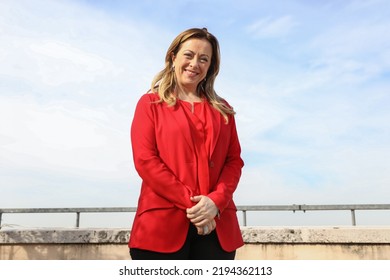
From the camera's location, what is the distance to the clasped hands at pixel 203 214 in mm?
2020

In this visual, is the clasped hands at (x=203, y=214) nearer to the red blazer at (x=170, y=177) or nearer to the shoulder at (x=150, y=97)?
the red blazer at (x=170, y=177)

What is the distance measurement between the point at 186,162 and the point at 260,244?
7.70ft

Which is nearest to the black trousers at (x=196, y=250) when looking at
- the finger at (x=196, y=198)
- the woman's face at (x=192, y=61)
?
the finger at (x=196, y=198)

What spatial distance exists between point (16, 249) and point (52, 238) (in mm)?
457

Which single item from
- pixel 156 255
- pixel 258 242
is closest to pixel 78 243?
pixel 258 242

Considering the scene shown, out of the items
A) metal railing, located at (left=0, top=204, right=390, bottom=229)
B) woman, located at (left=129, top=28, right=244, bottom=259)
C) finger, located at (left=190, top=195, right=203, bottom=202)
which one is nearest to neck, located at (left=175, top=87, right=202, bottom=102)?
woman, located at (left=129, top=28, right=244, bottom=259)

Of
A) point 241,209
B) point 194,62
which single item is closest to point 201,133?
point 194,62

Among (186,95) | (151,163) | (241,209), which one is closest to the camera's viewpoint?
(151,163)

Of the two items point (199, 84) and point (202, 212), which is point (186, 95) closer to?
point (199, 84)

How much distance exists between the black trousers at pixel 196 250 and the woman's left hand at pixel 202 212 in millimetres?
91

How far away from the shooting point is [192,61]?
7.71ft

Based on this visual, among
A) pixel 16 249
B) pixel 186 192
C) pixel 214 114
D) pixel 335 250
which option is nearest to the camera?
pixel 186 192
